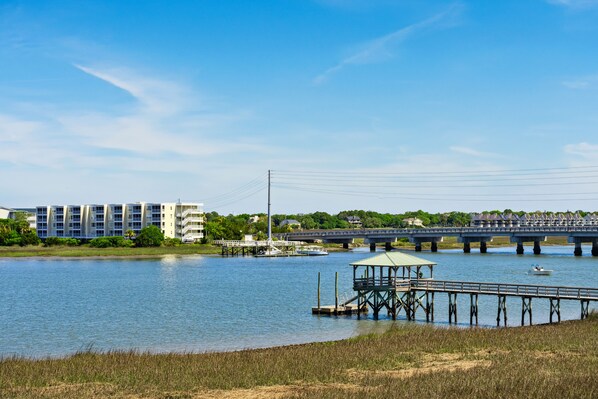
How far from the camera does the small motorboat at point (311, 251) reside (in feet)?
579

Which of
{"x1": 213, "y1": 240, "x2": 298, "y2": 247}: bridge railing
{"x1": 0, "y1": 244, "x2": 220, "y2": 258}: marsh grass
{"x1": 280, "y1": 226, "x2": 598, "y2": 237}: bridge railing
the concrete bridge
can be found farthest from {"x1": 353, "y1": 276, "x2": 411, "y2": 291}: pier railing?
{"x1": 213, "y1": 240, "x2": 298, "y2": 247}: bridge railing

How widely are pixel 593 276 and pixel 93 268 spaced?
74714mm

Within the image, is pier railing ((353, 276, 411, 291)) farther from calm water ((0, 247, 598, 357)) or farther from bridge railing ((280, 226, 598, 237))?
bridge railing ((280, 226, 598, 237))

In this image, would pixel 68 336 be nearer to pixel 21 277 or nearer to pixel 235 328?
pixel 235 328

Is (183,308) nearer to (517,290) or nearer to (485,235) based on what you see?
(517,290)

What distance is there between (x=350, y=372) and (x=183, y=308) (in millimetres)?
37769

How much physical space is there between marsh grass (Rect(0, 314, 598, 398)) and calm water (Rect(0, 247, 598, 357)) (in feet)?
33.8

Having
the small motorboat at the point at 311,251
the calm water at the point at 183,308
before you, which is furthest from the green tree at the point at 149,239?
the calm water at the point at 183,308

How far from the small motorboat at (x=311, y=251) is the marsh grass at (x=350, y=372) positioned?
458 feet

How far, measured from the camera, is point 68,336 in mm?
47594

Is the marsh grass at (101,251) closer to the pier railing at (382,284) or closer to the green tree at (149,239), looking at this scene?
the green tree at (149,239)

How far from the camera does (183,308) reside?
63781 millimetres

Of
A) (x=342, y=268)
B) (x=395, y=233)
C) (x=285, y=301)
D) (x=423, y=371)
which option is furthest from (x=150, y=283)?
(x=395, y=233)

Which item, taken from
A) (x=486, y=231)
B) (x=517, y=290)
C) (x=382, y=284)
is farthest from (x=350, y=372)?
(x=486, y=231)
